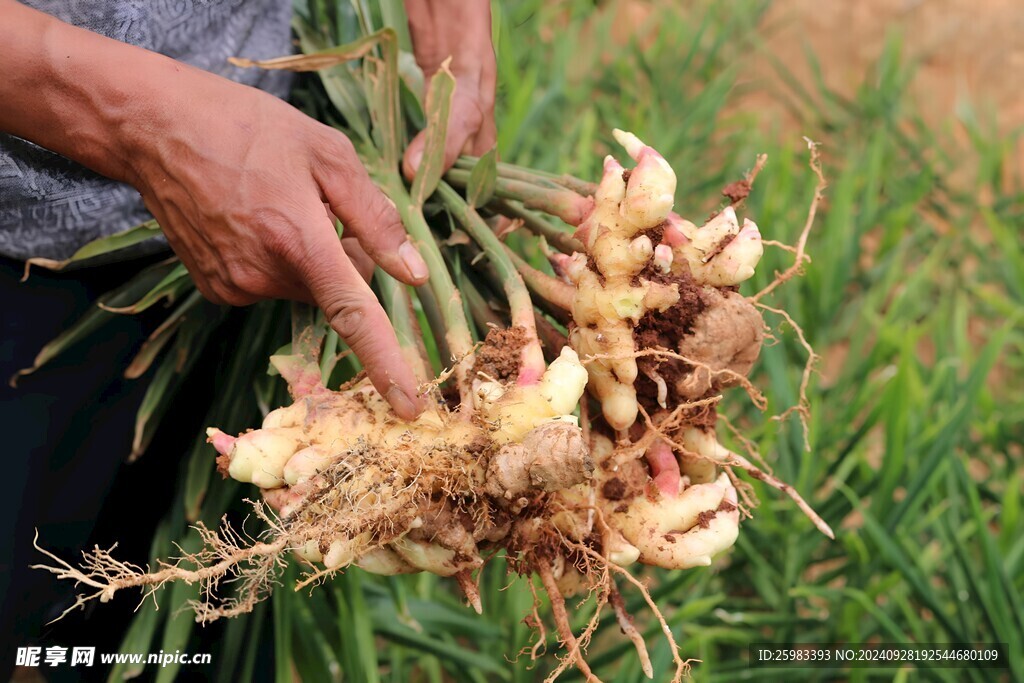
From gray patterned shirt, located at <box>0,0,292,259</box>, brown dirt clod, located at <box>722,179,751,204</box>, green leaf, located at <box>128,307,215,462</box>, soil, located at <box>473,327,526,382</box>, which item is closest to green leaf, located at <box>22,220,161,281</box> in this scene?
gray patterned shirt, located at <box>0,0,292,259</box>

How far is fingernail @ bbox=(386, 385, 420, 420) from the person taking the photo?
0.72m

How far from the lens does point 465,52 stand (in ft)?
3.35

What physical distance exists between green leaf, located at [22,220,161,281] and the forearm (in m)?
0.17

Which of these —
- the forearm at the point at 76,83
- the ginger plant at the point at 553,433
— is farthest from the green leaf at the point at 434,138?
the forearm at the point at 76,83

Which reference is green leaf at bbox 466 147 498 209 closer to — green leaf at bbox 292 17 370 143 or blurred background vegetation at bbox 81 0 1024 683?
green leaf at bbox 292 17 370 143

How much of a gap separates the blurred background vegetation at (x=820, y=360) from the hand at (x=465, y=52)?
27cm

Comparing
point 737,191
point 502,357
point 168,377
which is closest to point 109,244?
point 168,377

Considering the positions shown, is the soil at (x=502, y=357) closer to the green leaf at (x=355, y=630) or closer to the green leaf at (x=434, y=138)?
the green leaf at (x=434, y=138)

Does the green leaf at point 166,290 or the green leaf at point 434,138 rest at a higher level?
the green leaf at point 434,138

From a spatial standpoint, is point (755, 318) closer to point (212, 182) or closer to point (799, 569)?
point (212, 182)

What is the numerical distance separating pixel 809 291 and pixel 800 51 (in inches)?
57.9

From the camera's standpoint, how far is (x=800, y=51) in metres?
2.96

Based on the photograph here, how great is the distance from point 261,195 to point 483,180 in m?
0.24

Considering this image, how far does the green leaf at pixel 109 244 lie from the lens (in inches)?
34.5
